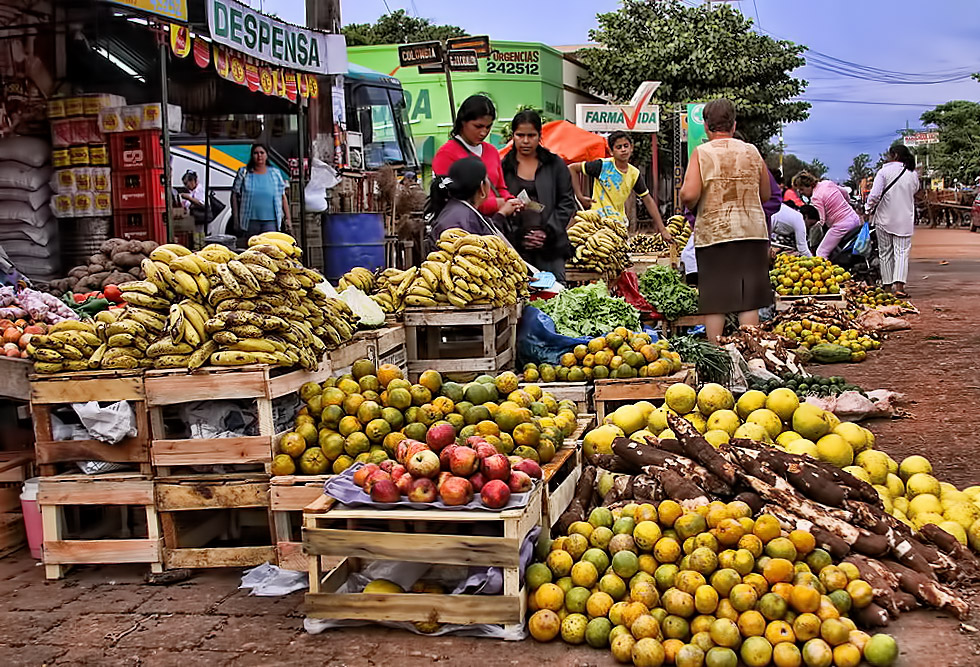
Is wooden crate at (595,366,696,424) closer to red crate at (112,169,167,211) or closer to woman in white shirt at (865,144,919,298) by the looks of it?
red crate at (112,169,167,211)

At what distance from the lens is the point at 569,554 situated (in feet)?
12.5

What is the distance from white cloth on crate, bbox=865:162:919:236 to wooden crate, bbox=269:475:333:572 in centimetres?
1167

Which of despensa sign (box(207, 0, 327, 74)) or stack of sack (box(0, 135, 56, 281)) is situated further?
stack of sack (box(0, 135, 56, 281))

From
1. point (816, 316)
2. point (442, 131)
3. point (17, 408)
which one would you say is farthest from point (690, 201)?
point (442, 131)

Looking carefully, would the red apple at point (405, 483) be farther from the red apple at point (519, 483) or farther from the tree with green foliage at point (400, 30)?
the tree with green foliage at point (400, 30)

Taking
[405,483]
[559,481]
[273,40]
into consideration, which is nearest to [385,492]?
[405,483]

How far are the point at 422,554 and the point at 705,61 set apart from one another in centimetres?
3065

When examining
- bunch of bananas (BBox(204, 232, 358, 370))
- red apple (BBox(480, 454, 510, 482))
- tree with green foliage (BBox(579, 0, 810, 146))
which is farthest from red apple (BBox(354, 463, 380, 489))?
tree with green foliage (BBox(579, 0, 810, 146))

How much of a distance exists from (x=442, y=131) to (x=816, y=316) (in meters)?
19.7

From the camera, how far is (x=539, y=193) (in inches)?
330

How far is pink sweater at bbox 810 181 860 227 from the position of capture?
14.3 m

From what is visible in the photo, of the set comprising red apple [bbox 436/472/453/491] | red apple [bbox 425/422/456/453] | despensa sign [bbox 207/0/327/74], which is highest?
despensa sign [bbox 207/0/327/74]

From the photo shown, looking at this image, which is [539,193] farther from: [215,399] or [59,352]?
[59,352]

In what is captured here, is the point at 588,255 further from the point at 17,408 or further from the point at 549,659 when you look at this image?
the point at 549,659
